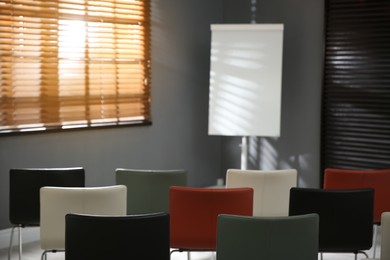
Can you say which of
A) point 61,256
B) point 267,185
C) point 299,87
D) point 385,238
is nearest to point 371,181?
point 267,185

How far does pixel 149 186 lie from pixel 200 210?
2.90 feet

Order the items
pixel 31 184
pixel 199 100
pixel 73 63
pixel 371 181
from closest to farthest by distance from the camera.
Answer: pixel 371 181 → pixel 31 184 → pixel 73 63 → pixel 199 100

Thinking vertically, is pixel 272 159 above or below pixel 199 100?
below

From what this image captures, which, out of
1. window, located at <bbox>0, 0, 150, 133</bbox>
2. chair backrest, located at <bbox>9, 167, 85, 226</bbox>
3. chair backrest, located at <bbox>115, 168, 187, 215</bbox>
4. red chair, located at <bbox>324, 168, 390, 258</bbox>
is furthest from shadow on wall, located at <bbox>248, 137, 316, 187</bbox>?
chair backrest, located at <bbox>9, 167, 85, 226</bbox>

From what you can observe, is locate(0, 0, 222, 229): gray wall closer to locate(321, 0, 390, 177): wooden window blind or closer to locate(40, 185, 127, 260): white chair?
locate(321, 0, 390, 177): wooden window blind

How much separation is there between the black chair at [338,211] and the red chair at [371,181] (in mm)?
692

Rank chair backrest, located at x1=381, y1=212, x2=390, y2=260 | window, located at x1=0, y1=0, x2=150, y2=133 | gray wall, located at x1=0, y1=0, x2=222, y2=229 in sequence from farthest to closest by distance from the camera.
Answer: gray wall, located at x1=0, y1=0, x2=222, y2=229, window, located at x1=0, y1=0, x2=150, y2=133, chair backrest, located at x1=381, y1=212, x2=390, y2=260

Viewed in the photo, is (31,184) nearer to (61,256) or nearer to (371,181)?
(61,256)

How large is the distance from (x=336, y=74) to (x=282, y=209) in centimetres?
326

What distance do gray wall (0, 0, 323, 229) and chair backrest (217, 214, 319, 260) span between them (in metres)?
4.09

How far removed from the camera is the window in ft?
23.0

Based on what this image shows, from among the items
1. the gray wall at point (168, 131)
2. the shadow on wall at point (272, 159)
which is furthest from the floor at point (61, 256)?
the shadow on wall at point (272, 159)

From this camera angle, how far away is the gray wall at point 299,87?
8.68m

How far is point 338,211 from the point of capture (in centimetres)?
482
